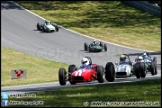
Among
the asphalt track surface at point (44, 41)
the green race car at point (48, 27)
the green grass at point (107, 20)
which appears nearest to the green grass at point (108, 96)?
the asphalt track surface at point (44, 41)

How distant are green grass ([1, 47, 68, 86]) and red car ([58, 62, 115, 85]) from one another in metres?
6.66

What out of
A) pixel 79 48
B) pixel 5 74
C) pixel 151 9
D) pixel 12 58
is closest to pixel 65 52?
pixel 79 48

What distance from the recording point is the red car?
23.0m

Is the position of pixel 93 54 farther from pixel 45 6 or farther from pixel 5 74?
pixel 45 6

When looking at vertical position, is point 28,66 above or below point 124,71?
above

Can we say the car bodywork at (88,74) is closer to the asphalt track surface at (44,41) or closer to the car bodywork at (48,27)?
the asphalt track surface at (44,41)

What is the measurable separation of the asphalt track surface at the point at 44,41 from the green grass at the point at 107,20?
198 cm

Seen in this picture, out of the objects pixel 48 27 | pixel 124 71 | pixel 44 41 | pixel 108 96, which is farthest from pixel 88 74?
pixel 48 27

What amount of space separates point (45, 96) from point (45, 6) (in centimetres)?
4680

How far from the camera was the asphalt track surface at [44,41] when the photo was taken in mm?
41188

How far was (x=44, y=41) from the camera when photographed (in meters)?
48.1

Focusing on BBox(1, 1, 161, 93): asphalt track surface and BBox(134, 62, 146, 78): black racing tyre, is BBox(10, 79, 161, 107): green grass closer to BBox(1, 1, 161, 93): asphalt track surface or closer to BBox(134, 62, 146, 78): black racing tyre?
BBox(134, 62, 146, 78): black racing tyre

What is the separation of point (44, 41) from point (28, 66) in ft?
37.3

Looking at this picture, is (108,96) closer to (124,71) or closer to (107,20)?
(124,71)
